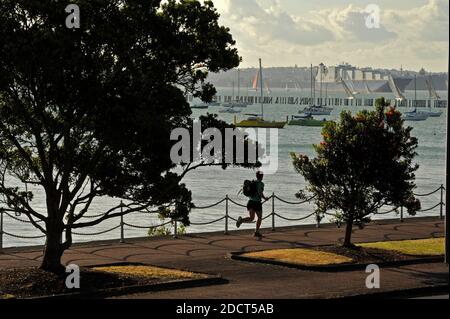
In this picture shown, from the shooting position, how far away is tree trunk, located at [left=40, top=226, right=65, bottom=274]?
719 inches

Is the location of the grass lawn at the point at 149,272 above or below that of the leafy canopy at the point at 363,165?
below

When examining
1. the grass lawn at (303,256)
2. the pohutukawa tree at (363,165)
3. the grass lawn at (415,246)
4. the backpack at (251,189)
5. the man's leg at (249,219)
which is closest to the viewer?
the grass lawn at (303,256)

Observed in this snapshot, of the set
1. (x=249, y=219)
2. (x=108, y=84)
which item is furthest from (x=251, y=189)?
(x=108, y=84)

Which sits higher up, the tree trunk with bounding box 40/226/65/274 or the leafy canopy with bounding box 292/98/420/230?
the leafy canopy with bounding box 292/98/420/230

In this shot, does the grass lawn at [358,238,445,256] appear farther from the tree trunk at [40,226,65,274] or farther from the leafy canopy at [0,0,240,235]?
the tree trunk at [40,226,65,274]

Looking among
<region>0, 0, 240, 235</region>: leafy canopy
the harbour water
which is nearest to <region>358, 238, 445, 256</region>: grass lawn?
<region>0, 0, 240, 235</region>: leafy canopy

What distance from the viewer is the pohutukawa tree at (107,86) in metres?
16.8

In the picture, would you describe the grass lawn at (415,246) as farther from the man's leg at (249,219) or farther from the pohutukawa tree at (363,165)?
the man's leg at (249,219)

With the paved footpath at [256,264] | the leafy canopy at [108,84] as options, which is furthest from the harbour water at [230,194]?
the leafy canopy at [108,84]

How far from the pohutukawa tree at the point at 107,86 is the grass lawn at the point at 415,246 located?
20.2 feet

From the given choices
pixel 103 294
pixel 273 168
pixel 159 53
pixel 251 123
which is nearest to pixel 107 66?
pixel 159 53

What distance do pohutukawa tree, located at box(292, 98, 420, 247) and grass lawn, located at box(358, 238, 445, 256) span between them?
94 centimetres

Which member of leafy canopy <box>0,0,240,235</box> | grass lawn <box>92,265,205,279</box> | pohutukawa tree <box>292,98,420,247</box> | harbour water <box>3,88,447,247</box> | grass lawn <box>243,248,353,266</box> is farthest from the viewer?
harbour water <box>3,88,447,247</box>

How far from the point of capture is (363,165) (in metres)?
21.6
